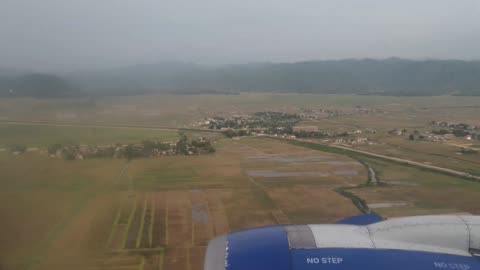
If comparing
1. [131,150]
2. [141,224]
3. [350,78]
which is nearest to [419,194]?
[141,224]

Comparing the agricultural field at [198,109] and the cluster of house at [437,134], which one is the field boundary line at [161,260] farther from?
the cluster of house at [437,134]

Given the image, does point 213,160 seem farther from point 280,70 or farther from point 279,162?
point 280,70

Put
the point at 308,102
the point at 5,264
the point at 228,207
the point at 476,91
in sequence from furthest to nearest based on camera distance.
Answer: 1. the point at 476,91
2. the point at 308,102
3. the point at 228,207
4. the point at 5,264

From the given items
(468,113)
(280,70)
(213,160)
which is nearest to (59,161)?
(213,160)

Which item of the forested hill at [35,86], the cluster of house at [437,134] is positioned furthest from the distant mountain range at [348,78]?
the forested hill at [35,86]

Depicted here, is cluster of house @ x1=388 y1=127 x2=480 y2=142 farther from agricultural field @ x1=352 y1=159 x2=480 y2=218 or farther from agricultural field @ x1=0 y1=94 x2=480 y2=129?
agricultural field @ x1=352 y1=159 x2=480 y2=218
